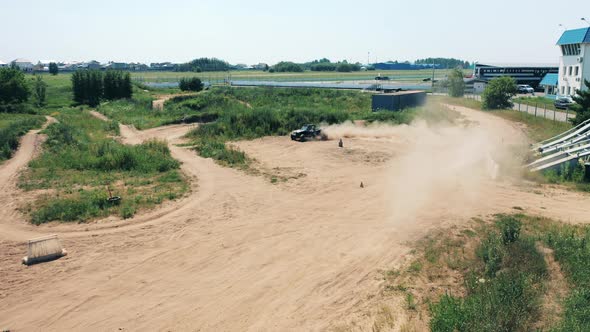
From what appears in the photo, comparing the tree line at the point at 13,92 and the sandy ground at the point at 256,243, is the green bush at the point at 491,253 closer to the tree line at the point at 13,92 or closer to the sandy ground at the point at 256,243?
the sandy ground at the point at 256,243

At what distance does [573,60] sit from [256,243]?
6673cm

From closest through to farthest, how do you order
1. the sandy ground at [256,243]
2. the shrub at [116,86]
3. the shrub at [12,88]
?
the sandy ground at [256,243]
the shrub at [12,88]
the shrub at [116,86]

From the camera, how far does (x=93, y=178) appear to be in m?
30.1

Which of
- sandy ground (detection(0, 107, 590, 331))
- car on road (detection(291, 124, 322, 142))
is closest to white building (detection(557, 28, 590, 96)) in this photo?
sandy ground (detection(0, 107, 590, 331))

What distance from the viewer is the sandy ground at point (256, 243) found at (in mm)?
15125

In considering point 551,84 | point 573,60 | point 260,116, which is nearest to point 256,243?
point 260,116

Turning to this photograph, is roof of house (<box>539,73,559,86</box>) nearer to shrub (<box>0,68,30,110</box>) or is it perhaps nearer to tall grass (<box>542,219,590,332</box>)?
tall grass (<box>542,219,590,332</box>)

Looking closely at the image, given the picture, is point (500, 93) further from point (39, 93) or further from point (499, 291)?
point (39, 93)

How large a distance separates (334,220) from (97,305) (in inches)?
455

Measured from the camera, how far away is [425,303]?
1520 cm

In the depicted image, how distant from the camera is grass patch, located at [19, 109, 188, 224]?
78.3 feet

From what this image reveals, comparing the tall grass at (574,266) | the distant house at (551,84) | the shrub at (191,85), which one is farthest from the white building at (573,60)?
the shrub at (191,85)

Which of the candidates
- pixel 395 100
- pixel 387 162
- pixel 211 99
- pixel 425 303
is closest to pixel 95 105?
pixel 211 99

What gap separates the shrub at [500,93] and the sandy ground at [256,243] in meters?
27.6
